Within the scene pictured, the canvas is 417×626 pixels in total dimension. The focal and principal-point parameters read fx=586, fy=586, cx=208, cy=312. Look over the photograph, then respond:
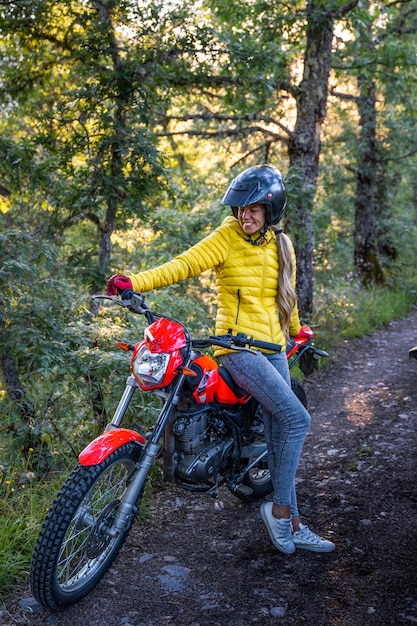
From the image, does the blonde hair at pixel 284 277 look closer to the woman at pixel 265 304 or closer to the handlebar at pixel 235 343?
the woman at pixel 265 304

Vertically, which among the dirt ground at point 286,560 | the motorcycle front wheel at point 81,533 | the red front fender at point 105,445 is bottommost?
the dirt ground at point 286,560

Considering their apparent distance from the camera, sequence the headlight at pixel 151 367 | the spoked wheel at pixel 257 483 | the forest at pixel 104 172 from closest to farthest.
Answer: the headlight at pixel 151 367 < the spoked wheel at pixel 257 483 < the forest at pixel 104 172

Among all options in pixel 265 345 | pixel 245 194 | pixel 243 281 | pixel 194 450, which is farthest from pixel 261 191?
pixel 194 450

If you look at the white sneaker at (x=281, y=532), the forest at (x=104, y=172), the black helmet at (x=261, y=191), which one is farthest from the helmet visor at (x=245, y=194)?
the white sneaker at (x=281, y=532)

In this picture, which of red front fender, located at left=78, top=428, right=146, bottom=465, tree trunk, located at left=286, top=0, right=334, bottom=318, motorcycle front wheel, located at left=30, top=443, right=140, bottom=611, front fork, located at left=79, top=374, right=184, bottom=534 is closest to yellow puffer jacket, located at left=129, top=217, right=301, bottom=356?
front fork, located at left=79, top=374, right=184, bottom=534

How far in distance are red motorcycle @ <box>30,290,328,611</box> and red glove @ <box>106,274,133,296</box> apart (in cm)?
4

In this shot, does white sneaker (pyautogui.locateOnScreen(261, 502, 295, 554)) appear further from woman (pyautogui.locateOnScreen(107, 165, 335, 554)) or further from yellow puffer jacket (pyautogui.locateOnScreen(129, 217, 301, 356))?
yellow puffer jacket (pyautogui.locateOnScreen(129, 217, 301, 356))

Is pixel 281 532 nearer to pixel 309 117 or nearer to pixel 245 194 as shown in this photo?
pixel 245 194

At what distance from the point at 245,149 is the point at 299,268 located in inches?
126

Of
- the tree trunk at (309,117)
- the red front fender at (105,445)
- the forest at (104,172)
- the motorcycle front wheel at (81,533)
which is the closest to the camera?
the motorcycle front wheel at (81,533)

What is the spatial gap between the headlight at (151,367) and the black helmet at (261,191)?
3.48 ft

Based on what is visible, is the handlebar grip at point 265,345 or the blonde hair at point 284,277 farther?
the blonde hair at point 284,277

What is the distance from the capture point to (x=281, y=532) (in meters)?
3.64

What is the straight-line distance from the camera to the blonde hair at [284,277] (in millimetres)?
3709
